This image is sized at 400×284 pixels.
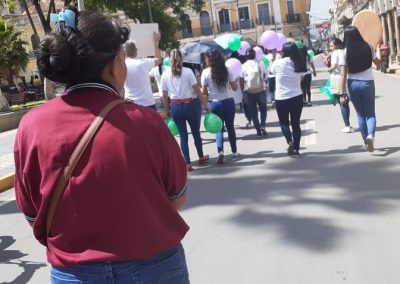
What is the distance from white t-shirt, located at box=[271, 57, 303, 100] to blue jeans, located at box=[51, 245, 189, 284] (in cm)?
568

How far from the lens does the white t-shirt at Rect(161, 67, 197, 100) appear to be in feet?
23.9

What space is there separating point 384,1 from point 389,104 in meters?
20.2

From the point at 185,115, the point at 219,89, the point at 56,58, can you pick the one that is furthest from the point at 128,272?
the point at 219,89

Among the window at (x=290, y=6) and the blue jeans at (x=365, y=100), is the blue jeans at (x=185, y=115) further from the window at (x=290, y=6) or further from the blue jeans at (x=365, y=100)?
the window at (x=290, y=6)

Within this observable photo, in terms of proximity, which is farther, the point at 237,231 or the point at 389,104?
the point at 389,104

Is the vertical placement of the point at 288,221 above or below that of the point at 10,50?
below

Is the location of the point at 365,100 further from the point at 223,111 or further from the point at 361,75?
the point at 223,111

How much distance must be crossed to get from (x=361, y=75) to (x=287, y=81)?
3.19 feet

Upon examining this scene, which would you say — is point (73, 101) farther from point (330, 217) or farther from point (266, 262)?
point (330, 217)

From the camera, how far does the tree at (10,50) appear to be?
84.9 ft

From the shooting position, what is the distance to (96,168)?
1.71 m

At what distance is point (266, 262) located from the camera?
396 centimetres

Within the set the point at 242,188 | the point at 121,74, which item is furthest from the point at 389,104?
the point at 121,74

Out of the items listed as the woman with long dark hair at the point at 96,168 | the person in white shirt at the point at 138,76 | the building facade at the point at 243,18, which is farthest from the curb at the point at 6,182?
the building facade at the point at 243,18
